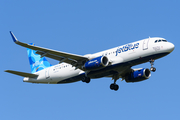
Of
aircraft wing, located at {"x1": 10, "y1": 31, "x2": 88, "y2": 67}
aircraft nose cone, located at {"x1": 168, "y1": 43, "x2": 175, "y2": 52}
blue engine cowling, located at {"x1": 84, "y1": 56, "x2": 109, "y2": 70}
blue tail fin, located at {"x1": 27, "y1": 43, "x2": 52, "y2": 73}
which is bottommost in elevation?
blue engine cowling, located at {"x1": 84, "y1": 56, "x2": 109, "y2": 70}

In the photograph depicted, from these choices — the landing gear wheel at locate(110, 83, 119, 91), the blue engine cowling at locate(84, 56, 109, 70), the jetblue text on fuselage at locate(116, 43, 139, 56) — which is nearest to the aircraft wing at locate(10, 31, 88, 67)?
the blue engine cowling at locate(84, 56, 109, 70)

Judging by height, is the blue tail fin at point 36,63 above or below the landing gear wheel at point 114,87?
above

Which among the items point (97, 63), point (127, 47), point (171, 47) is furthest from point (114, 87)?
point (171, 47)

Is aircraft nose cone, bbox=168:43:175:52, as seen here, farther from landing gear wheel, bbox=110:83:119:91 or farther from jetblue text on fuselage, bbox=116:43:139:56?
landing gear wheel, bbox=110:83:119:91

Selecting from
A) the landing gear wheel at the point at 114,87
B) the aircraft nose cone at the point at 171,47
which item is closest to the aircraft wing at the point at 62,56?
the landing gear wheel at the point at 114,87

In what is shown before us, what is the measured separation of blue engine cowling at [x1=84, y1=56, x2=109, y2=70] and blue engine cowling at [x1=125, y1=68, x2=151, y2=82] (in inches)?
273

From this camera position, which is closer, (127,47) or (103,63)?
(103,63)

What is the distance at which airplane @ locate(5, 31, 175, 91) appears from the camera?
36.5 m

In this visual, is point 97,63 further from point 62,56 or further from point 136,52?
point 136,52

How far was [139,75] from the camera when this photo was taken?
42531 millimetres

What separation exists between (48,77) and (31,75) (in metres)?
2.59

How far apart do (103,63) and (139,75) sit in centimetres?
Result: 731

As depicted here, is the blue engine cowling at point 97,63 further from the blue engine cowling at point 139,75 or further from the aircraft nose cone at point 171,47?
the aircraft nose cone at point 171,47

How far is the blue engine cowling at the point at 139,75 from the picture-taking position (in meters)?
42.4
